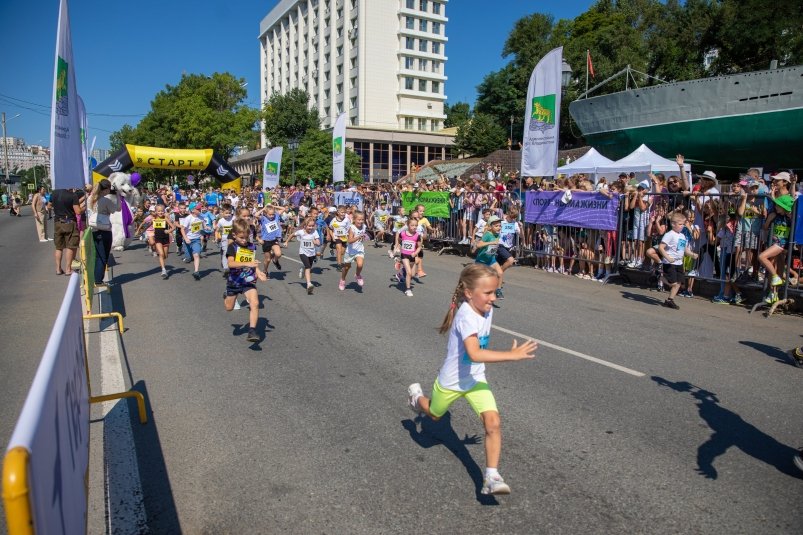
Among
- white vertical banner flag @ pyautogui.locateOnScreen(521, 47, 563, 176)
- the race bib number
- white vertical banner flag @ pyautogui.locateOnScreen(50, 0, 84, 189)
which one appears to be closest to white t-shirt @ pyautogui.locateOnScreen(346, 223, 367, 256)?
the race bib number

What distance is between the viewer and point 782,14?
35125 mm

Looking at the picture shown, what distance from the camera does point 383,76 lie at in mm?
67312

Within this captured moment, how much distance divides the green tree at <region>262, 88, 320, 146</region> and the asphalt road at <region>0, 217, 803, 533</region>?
49.1 metres

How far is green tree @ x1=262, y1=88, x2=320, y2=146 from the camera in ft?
179

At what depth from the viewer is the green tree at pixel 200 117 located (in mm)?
55719

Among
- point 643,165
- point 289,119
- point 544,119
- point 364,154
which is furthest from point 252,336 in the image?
point 364,154

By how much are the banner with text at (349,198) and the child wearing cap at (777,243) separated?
15450 mm

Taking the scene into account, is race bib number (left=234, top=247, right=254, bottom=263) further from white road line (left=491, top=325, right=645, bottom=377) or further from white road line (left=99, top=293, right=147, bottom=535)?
white road line (left=491, top=325, right=645, bottom=377)

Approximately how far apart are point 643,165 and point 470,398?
52.6ft

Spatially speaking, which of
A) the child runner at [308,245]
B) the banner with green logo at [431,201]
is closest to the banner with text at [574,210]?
the banner with green logo at [431,201]

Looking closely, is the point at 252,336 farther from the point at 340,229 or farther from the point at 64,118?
the point at 340,229

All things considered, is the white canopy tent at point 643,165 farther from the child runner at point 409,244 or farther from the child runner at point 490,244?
the child runner at point 409,244

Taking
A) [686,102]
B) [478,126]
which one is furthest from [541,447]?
[478,126]

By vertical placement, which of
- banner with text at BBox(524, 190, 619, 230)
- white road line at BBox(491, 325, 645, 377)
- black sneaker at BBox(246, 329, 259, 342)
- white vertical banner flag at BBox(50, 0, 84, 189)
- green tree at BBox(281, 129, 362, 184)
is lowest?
white road line at BBox(491, 325, 645, 377)
